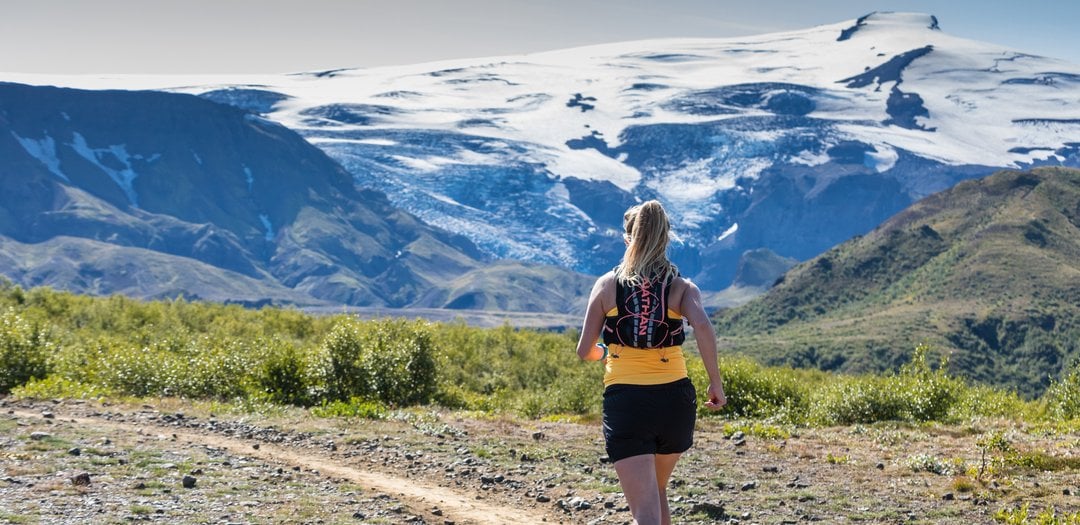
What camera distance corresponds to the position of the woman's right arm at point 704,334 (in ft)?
34.0

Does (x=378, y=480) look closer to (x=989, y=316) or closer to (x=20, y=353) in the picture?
(x=20, y=353)

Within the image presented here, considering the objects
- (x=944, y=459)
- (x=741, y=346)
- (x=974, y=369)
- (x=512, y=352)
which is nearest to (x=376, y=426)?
(x=944, y=459)

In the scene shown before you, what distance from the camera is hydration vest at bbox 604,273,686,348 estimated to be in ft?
33.8

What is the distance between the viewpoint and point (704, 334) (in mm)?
10508

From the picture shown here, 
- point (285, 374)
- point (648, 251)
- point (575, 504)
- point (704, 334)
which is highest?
point (648, 251)

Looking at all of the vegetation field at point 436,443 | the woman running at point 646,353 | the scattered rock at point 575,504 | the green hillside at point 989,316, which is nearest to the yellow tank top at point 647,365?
the woman running at point 646,353

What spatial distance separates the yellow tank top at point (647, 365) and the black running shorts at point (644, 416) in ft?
0.21

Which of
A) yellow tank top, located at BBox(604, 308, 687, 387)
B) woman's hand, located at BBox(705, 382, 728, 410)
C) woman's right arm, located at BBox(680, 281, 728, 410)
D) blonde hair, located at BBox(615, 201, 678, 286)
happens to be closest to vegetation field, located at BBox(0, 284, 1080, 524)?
woman's hand, located at BBox(705, 382, 728, 410)

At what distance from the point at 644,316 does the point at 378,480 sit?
8242 mm

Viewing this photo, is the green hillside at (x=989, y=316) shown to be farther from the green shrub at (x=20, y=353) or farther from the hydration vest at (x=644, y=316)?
the hydration vest at (x=644, y=316)

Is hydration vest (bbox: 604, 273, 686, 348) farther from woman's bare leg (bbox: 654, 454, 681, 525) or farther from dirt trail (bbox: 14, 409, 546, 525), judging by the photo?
dirt trail (bbox: 14, 409, 546, 525)

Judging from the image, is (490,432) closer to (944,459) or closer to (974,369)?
(944,459)

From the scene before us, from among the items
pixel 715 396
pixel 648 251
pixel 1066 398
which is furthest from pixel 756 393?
pixel 648 251

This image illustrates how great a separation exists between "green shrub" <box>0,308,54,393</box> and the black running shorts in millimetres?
23012
